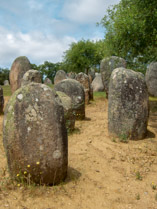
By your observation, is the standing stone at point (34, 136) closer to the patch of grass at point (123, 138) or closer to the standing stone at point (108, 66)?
the patch of grass at point (123, 138)

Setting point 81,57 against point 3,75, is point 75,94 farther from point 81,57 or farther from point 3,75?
point 3,75

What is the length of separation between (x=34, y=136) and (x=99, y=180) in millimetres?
1596

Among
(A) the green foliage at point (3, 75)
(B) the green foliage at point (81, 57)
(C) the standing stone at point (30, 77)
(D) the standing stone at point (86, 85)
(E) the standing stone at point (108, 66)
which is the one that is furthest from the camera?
(A) the green foliage at point (3, 75)

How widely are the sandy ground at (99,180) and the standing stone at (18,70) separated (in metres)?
7.95

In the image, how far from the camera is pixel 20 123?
348cm

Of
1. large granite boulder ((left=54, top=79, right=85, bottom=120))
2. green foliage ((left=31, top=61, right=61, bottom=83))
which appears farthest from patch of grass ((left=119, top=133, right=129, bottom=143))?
green foliage ((left=31, top=61, right=61, bottom=83))

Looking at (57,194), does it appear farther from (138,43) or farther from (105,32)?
(105,32)

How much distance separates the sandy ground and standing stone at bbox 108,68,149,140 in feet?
1.20

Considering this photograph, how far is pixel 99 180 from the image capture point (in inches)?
164

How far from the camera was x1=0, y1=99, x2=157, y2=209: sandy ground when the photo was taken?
328 cm

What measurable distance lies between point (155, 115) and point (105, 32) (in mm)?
5293

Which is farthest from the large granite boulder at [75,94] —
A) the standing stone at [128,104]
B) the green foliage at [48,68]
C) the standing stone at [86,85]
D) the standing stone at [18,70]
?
the green foliage at [48,68]

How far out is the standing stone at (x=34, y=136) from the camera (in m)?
3.47

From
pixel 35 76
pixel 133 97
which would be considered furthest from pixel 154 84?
pixel 133 97
